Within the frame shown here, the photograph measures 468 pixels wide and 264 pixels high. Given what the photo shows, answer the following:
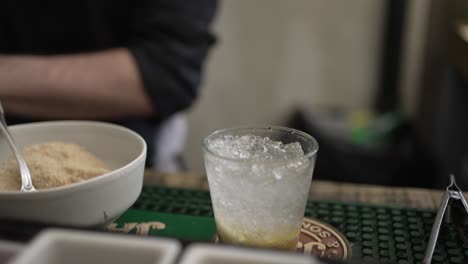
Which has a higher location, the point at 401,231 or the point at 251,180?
the point at 251,180

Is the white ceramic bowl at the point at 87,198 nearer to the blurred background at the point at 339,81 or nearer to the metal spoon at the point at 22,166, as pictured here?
the metal spoon at the point at 22,166

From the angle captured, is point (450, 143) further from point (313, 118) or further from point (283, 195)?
point (283, 195)

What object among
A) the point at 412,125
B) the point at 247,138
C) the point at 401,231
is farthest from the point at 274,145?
the point at 412,125

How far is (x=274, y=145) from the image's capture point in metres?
0.54

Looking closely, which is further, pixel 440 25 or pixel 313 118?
pixel 313 118

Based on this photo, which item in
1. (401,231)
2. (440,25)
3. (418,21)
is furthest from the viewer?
(418,21)

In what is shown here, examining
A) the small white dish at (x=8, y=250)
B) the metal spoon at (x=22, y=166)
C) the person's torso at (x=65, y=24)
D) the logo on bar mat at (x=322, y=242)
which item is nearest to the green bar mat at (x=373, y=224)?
the logo on bar mat at (x=322, y=242)

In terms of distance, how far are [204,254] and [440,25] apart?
1.56 m

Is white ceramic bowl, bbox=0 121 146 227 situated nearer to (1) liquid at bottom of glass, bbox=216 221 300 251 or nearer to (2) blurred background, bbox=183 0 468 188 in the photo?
(1) liquid at bottom of glass, bbox=216 221 300 251

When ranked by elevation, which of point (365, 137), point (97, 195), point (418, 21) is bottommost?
point (365, 137)

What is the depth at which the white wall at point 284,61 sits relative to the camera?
1.87 m

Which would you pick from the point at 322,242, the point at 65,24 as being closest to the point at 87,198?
the point at 322,242

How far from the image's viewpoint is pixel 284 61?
1.93m

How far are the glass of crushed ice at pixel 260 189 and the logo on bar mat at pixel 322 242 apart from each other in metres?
0.03
